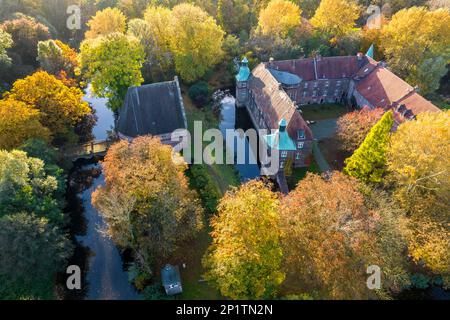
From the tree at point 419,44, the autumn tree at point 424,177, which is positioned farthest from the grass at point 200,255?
the tree at point 419,44

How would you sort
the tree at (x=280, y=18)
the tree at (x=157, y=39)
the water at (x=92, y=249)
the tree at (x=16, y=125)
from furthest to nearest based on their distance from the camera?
1. the tree at (x=280, y=18)
2. the tree at (x=157, y=39)
3. the tree at (x=16, y=125)
4. the water at (x=92, y=249)

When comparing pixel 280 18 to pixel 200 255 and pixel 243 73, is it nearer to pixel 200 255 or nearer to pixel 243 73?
pixel 243 73

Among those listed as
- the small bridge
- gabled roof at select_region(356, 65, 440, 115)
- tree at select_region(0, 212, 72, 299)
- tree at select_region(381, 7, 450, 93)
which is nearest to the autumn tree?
gabled roof at select_region(356, 65, 440, 115)

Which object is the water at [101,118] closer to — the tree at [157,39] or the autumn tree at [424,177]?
the tree at [157,39]

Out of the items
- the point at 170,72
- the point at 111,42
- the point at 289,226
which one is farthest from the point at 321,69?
the point at 289,226

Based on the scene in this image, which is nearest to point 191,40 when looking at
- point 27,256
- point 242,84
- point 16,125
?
point 242,84
